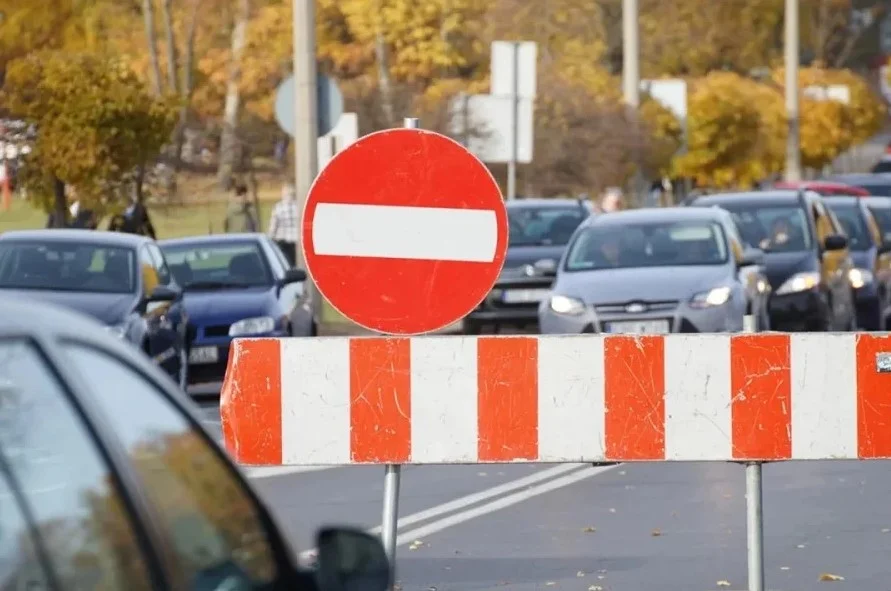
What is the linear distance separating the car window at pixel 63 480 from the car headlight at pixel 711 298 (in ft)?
53.9

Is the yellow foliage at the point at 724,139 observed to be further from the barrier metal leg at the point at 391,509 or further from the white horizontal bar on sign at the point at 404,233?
the barrier metal leg at the point at 391,509

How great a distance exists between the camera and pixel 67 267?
18.5m

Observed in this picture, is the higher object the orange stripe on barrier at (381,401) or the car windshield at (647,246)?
the orange stripe on barrier at (381,401)

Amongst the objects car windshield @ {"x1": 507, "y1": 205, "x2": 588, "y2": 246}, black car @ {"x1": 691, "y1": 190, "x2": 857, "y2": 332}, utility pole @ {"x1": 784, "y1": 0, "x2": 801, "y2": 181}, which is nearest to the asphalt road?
black car @ {"x1": 691, "y1": 190, "x2": 857, "y2": 332}

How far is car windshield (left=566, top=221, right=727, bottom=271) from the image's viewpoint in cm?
2023

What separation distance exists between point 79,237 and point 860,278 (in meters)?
10.5

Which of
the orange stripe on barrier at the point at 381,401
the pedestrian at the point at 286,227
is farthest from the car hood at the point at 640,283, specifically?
the pedestrian at the point at 286,227

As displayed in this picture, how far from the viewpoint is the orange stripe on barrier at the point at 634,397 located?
805cm

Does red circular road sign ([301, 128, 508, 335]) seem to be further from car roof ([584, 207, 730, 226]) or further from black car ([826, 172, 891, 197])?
black car ([826, 172, 891, 197])

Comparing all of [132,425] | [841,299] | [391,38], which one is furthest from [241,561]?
[391,38]

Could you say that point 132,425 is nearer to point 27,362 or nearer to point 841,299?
point 27,362

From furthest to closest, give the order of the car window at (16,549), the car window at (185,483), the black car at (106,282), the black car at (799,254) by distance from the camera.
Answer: the black car at (799,254) → the black car at (106,282) → the car window at (185,483) → the car window at (16,549)

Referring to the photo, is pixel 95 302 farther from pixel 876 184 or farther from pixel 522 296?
pixel 876 184

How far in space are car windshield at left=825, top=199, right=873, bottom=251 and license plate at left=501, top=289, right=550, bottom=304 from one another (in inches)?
153
